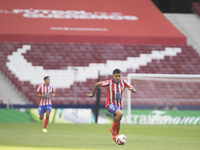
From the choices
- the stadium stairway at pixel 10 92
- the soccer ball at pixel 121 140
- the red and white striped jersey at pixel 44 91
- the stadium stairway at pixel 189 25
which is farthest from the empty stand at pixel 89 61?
the soccer ball at pixel 121 140

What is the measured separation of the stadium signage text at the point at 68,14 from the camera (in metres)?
26.9

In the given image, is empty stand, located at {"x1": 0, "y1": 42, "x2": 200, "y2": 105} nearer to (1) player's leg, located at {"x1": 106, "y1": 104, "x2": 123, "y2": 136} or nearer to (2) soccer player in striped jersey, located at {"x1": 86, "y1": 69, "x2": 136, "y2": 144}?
(2) soccer player in striped jersey, located at {"x1": 86, "y1": 69, "x2": 136, "y2": 144}

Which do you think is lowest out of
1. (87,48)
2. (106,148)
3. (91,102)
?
(91,102)

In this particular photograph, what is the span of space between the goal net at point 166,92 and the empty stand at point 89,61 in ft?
7.63

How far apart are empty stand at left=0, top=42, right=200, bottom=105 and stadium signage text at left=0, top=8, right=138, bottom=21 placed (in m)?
2.31

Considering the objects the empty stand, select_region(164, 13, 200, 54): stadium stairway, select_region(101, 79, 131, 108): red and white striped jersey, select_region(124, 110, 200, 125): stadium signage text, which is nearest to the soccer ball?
select_region(101, 79, 131, 108): red and white striped jersey

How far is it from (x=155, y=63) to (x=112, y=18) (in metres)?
4.56

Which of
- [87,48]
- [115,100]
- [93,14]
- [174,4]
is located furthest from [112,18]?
[115,100]

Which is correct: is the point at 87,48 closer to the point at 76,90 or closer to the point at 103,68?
the point at 103,68

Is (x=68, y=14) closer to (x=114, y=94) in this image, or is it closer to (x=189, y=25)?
(x=189, y=25)

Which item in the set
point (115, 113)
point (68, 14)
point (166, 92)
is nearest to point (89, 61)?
point (68, 14)

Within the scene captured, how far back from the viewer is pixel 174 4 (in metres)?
35.0

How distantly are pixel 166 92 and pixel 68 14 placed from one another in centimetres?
1093

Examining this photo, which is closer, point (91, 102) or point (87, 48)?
point (91, 102)
